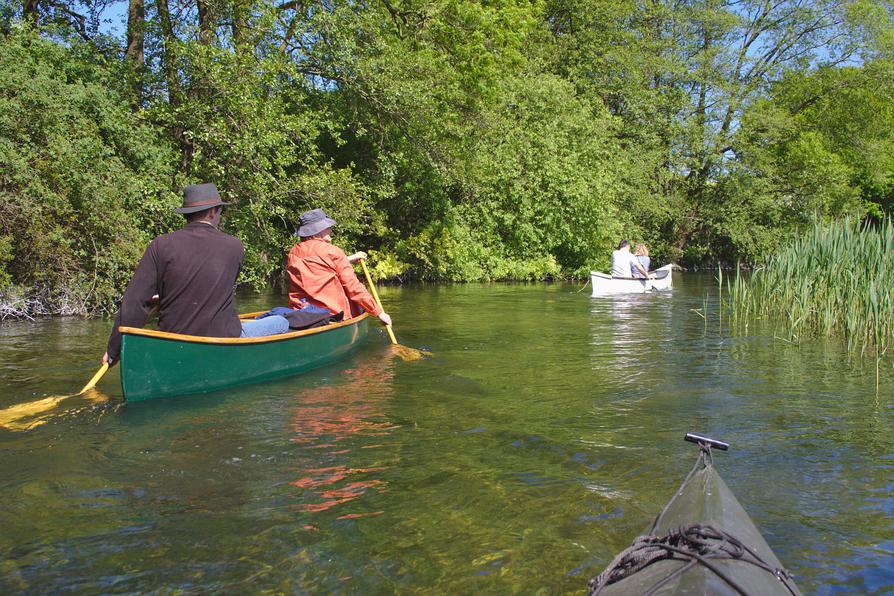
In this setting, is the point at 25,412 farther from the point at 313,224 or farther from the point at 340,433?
the point at 313,224

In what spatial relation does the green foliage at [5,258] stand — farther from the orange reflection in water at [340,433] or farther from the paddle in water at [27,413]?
the orange reflection in water at [340,433]

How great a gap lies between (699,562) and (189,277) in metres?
4.92

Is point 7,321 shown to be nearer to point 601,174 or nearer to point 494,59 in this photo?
point 494,59

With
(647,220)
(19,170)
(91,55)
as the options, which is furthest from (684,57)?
(19,170)

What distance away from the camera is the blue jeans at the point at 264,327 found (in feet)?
24.7

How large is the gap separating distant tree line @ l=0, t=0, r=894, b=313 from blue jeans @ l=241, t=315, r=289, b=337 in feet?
20.8

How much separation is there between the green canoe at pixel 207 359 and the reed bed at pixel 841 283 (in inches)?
230

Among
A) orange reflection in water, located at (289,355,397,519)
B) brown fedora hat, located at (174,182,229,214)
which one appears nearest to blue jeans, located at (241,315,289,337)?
orange reflection in water, located at (289,355,397,519)

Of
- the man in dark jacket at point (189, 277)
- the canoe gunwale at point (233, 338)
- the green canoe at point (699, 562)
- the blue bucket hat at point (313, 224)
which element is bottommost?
the green canoe at point (699, 562)

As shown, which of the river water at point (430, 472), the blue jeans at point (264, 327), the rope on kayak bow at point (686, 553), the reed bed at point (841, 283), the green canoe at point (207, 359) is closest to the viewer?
the rope on kayak bow at point (686, 553)

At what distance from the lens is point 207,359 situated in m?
6.56

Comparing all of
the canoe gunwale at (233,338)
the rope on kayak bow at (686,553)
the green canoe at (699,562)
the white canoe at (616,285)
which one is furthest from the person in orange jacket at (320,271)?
the white canoe at (616,285)

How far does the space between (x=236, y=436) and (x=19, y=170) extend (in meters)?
8.76

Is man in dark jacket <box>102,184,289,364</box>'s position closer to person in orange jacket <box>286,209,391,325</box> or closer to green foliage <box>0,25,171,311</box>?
person in orange jacket <box>286,209,391,325</box>
